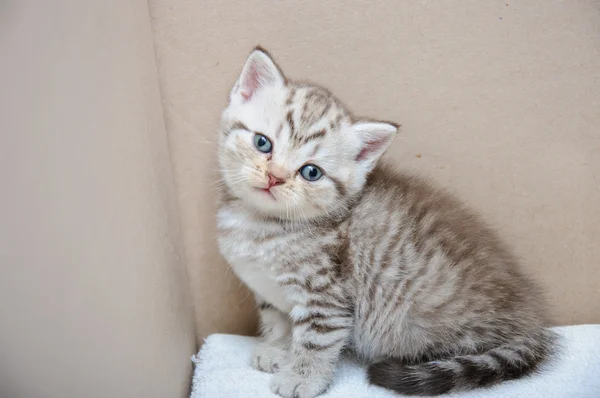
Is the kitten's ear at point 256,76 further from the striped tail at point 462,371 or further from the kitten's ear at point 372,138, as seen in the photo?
the striped tail at point 462,371

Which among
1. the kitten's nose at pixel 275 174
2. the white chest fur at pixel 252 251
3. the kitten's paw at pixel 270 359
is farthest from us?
the kitten's paw at pixel 270 359

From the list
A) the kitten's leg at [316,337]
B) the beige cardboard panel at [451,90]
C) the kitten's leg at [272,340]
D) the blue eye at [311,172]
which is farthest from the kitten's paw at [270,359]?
the blue eye at [311,172]

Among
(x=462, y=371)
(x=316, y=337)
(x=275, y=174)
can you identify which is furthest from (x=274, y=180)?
(x=462, y=371)

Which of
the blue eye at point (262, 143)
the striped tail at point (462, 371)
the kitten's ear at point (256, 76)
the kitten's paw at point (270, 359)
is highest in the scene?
the kitten's ear at point (256, 76)

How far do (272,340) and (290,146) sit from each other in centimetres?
61

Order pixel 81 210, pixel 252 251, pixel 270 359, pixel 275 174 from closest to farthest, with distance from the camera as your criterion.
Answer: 1. pixel 81 210
2. pixel 275 174
3. pixel 252 251
4. pixel 270 359

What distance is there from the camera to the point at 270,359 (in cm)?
141

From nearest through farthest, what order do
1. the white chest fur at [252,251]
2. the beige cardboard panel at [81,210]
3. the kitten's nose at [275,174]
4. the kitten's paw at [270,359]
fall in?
the beige cardboard panel at [81,210] < the kitten's nose at [275,174] < the white chest fur at [252,251] < the kitten's paw at [270,359]

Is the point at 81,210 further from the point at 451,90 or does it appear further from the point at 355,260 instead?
the point at 451,90

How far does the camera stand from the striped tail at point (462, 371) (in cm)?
119

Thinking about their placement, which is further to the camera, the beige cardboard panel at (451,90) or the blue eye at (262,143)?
the beige cardboard panel at (451,90)

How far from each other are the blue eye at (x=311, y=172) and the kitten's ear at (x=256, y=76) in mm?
238

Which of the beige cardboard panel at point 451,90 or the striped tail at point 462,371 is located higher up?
the beige cardboard panel at point 451,90

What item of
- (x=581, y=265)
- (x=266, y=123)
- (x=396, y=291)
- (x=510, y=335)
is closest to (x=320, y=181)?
(x=266, y=123)
